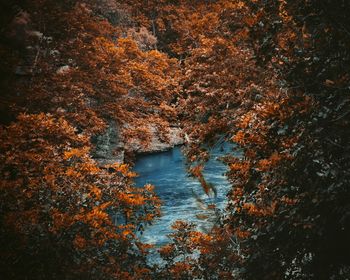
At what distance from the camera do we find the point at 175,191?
19422 millimetres

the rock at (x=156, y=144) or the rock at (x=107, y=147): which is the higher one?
the rock at (x=107, y=147)

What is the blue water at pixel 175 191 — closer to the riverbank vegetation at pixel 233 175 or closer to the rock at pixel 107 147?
the rock at pixel 107 147

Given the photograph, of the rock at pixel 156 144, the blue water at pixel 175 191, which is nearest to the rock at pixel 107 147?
the rock at pixel 156 144

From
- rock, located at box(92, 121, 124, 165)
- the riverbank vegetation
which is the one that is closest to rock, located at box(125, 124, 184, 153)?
rock, located at box(92, 121, 124, 165)

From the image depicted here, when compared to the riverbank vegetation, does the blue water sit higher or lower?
lower

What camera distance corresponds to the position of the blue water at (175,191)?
1471 cm

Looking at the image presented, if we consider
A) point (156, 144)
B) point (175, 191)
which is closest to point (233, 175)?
point (175, 191)

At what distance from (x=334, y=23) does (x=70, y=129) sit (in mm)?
8181

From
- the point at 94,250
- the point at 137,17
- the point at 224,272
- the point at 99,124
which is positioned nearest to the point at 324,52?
the point at 224,272

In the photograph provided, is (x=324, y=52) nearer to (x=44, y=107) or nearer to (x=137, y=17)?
(x=44, y=107)

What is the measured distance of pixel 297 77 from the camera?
552cm

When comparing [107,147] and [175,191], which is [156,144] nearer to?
[107,147]

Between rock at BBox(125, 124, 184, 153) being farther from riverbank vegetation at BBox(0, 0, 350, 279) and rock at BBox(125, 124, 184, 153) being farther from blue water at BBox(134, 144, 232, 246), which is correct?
riverbank vegetation at BBox(0, 0, 350, 279)

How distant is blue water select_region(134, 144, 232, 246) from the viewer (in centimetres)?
1471
